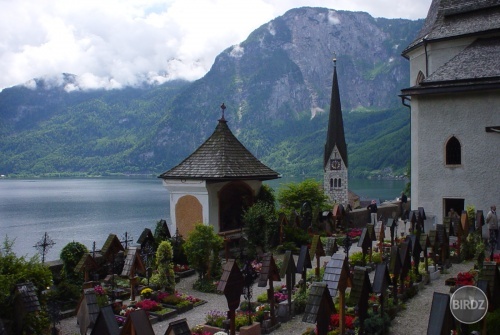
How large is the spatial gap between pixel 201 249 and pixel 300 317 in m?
4.91

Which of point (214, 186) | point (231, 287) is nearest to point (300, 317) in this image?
point (231, 287)

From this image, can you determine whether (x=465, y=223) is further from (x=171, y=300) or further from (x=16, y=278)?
(x=16, y=278)

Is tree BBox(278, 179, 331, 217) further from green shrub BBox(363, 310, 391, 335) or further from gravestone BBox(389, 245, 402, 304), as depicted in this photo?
green shrub BBox(363, 310, 391, 335)

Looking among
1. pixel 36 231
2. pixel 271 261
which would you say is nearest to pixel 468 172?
pixel 271 261

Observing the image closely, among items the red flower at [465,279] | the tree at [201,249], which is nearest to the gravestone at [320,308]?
the red flower at [465,279]

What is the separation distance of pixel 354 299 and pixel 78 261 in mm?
9013

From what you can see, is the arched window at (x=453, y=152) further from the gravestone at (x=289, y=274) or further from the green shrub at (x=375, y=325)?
the green shrub at (x=375, y=325)

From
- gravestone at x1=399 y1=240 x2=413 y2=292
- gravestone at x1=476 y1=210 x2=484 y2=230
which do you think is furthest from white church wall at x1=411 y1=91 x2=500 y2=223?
gravestone at x1=399 y1=240 x2=413 y2=292

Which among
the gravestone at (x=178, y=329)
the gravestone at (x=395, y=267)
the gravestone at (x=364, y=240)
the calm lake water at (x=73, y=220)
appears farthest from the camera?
the calm lake water at (x=73, y=220)

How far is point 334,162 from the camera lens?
61.1 meters

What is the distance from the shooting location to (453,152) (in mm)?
23750

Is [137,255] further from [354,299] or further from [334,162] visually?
[334,162]

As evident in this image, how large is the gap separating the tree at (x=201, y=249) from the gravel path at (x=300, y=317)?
2.75 feet

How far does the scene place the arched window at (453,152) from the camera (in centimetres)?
2353
